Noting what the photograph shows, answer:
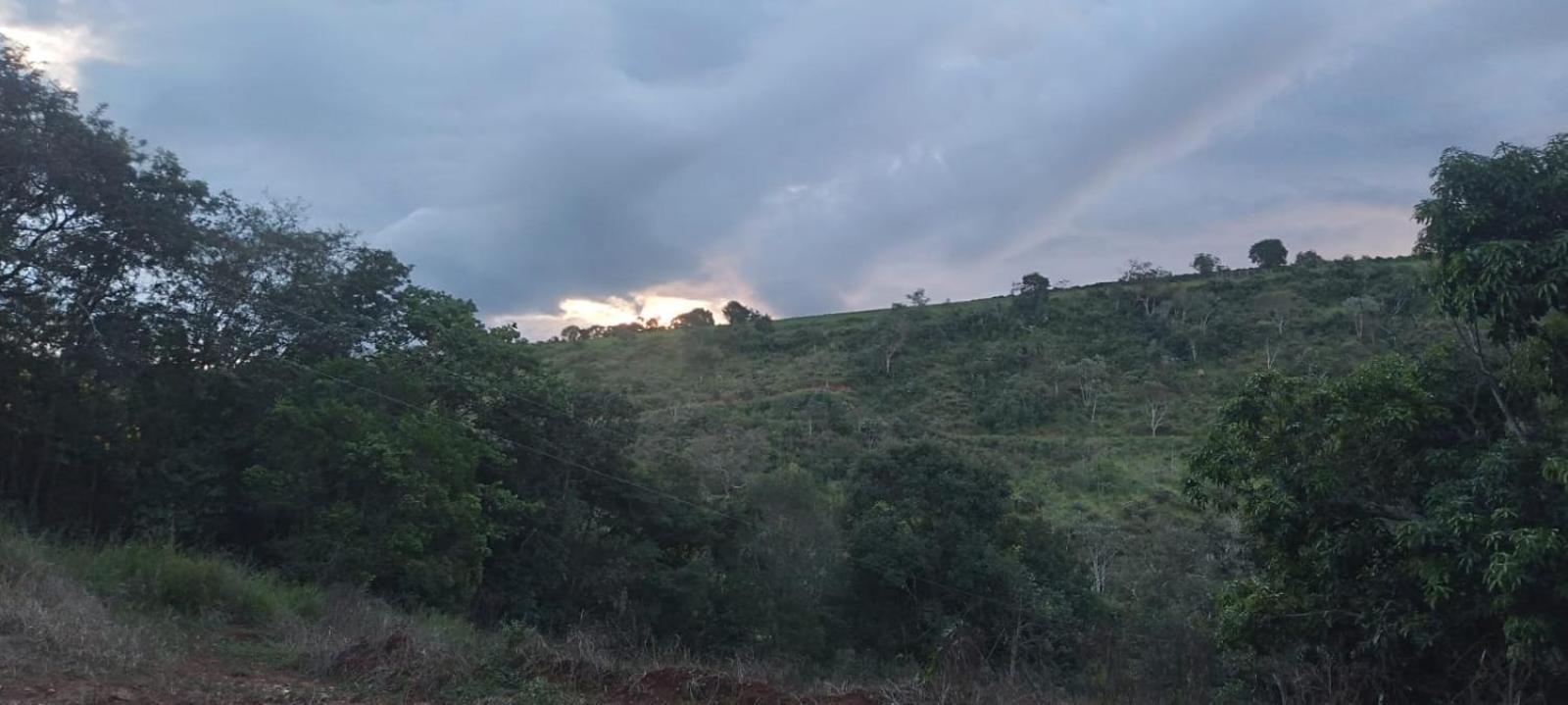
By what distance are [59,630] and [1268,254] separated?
86.3 metres

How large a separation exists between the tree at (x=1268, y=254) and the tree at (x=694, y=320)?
43303 millimetres

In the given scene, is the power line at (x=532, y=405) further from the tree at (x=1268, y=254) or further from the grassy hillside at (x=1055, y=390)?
the tree at (x=1268, y=254)

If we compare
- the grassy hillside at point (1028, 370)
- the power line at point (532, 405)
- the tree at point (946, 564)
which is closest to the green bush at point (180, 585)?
the power line at point (532, 405)

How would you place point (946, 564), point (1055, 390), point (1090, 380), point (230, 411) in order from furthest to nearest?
point (1090, 380)
point (1055, 390)
point (946, 564)
point (230, 411)

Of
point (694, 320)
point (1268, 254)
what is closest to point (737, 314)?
point (694, 320)

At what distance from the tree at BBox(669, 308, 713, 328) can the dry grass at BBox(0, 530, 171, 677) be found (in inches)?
2740

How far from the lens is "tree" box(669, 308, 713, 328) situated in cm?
8191

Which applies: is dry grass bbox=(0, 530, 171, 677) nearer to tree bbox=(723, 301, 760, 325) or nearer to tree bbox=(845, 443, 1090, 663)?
tree bbox=(845, 443, 1090, 663)

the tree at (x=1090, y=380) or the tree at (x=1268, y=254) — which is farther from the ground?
the tree at (x=1268, y=254)

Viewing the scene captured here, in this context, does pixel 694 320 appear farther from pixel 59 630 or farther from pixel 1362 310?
pixel 59 630

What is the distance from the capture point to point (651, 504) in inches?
1090

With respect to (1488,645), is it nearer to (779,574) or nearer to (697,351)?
(779,574)

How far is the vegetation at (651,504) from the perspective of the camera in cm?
959

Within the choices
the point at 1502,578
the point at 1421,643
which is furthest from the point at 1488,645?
the point at 1502,578
